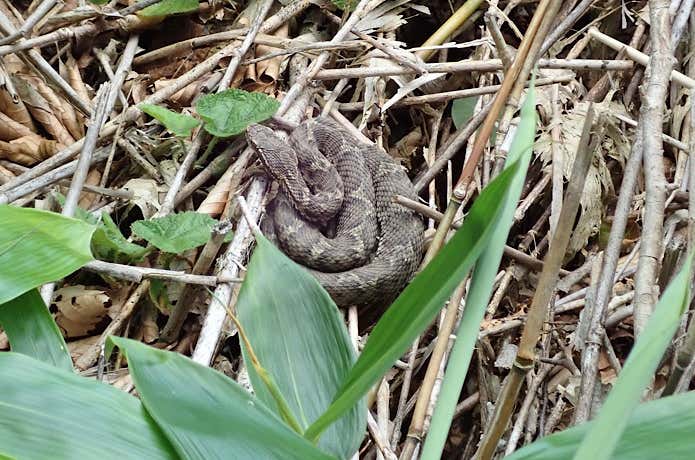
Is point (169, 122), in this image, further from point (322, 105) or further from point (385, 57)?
point (385, 57)

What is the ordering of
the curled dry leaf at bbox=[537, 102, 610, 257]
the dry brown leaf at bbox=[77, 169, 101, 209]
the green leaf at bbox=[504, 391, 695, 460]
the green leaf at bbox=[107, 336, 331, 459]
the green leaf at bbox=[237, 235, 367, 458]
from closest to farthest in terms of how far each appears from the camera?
the green leaf at bbox=[504, 391, 695, 460], the green leaf at bbox=[107, 336, 331, 459], the green leaf at bbox=[237, 235, 367, 458], the curled dry leaf at bbox=[537, 102, 610, 257], the dry brown leaf at bbox=[77, 169, 101, 209]

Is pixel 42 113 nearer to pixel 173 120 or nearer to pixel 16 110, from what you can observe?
pixel 16 110

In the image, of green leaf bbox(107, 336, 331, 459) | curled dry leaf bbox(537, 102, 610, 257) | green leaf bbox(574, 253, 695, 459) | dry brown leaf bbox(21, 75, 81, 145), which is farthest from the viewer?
dry brown leaf bbox(21, 75, 81, 145)

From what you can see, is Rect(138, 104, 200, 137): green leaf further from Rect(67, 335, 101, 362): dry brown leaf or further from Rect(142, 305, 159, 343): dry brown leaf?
Rect(67, 335, 101, 362): dry brown leaf

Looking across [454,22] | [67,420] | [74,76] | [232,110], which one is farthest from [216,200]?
[67,420]

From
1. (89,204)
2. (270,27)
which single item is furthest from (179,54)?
(89,204)

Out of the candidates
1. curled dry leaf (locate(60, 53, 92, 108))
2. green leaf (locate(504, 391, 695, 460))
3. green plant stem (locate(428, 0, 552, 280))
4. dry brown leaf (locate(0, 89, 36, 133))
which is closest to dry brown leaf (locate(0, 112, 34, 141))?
dry brown leaf (locate(0, 89, 36, 133))
